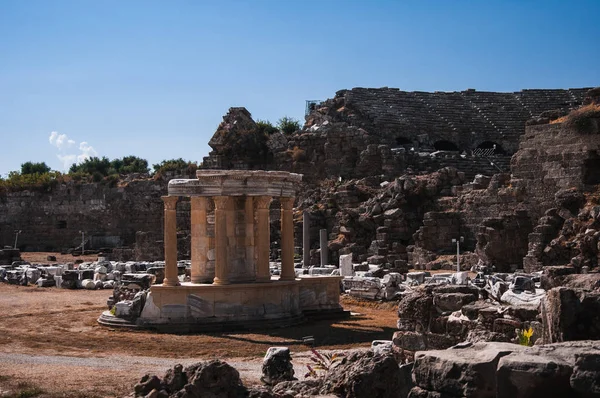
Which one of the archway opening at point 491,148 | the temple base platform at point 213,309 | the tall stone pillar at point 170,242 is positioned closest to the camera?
the temple base platform at point 213,309

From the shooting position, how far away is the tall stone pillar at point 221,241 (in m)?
20.1

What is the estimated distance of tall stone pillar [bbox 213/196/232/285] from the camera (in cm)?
2014

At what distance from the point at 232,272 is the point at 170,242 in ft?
5.75

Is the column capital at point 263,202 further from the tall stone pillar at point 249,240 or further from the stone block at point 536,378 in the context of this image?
the stone block at point 536,378

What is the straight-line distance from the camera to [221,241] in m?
20.3

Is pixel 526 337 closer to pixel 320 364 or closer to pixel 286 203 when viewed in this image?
pixel 320 364

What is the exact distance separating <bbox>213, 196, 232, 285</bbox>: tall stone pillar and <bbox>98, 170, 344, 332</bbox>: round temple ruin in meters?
0.02

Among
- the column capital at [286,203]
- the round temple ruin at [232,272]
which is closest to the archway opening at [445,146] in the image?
the round temple ruin at [232,272]

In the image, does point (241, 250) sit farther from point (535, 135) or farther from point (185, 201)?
point (185, 201)

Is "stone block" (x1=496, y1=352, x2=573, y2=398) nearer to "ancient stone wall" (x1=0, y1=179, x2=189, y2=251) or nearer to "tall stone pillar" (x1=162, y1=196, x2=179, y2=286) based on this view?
"tall stone pillar" (x1=162, y1=196, x2=179, y2=286)

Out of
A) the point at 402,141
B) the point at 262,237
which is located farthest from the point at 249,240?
the point at 402,141

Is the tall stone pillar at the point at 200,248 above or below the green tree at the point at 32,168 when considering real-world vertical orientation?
below

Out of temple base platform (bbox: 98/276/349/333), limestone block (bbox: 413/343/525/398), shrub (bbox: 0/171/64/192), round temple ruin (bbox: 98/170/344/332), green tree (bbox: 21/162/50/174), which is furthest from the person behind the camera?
green tree (bbox: 21/162/50/174)

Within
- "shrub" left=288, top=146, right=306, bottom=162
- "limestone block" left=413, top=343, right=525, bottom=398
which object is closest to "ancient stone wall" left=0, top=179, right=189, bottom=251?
"shrub" left=288, top=146, right=306, bottom=162
